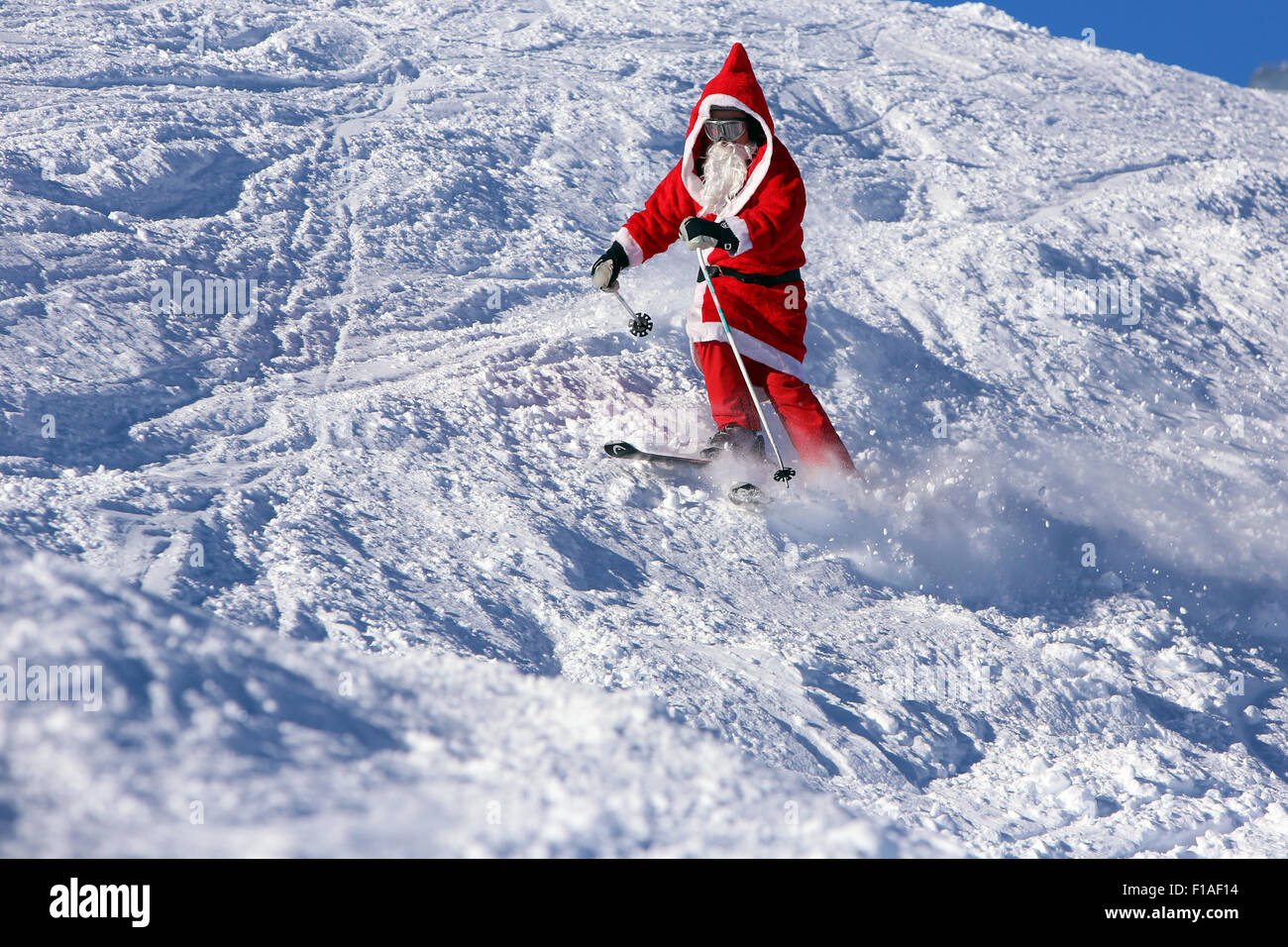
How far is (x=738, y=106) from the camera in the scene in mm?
3922

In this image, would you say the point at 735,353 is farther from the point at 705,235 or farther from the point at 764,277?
the point at 705,235

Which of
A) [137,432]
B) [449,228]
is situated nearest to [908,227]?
[449,228]

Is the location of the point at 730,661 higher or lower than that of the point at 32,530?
lower

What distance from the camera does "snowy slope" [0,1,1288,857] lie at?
1622 mm

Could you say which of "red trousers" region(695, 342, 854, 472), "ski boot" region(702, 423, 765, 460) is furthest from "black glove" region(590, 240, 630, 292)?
"ski boot" region(702, 423, 765, 460)

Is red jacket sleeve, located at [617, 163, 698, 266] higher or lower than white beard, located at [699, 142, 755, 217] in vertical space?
lower

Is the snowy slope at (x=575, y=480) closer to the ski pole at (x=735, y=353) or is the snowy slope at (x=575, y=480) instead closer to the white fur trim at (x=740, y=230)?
the ski pole at (x=735, y=353)

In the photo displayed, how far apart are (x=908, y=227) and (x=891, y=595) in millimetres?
3899

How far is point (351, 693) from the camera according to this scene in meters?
1.79

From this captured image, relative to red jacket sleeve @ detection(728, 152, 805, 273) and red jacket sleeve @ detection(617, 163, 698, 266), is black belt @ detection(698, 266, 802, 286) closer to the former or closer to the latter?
red jacket sleeve @ detection(728, 152, 805, 273)

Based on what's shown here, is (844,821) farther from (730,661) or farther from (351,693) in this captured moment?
(730,661)

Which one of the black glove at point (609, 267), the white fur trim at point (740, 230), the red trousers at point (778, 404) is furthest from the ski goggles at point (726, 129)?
the red trousers at point (778, 404)

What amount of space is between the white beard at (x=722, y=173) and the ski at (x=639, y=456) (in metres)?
1.08

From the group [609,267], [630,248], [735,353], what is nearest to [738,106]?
[630,248]
